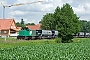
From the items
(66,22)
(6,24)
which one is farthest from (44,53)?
(6,24)

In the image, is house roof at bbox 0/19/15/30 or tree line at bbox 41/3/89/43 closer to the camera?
tree line at bbox 41/3/89/43

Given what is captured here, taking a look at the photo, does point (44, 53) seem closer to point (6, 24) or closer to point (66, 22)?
point (66, 22)

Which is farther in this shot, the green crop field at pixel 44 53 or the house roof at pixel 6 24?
the house roof at pixel 6 24

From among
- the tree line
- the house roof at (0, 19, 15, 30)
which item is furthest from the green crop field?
the house roof at (0, 19, 15, 30)

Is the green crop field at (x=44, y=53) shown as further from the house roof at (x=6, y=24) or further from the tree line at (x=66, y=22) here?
the house roof at (x=6, y=24)

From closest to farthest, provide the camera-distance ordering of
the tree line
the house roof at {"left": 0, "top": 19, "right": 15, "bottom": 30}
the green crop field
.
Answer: the green crop field → the tree line → the house roof at {"left": 0, "top": 19, "right": 15, "bottom": 30}

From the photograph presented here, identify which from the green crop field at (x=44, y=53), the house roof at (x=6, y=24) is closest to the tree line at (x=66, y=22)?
the green crop field at (x=44, y=53)

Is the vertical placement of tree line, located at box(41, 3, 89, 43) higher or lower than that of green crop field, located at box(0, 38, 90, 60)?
higher

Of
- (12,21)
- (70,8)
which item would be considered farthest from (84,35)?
(70,8)

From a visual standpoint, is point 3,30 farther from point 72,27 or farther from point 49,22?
point 72,27

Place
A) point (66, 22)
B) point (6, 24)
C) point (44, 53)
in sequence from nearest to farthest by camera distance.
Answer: point (44, 53)
point (66, 22)
point (6, 24)

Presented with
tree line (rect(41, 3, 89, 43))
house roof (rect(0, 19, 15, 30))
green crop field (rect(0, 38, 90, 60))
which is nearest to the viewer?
green crop field (rect(0, 38, 90, 60))

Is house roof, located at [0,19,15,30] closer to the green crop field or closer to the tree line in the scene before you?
the tree line

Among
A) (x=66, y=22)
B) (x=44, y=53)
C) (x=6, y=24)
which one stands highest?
(x=66, y=22)
